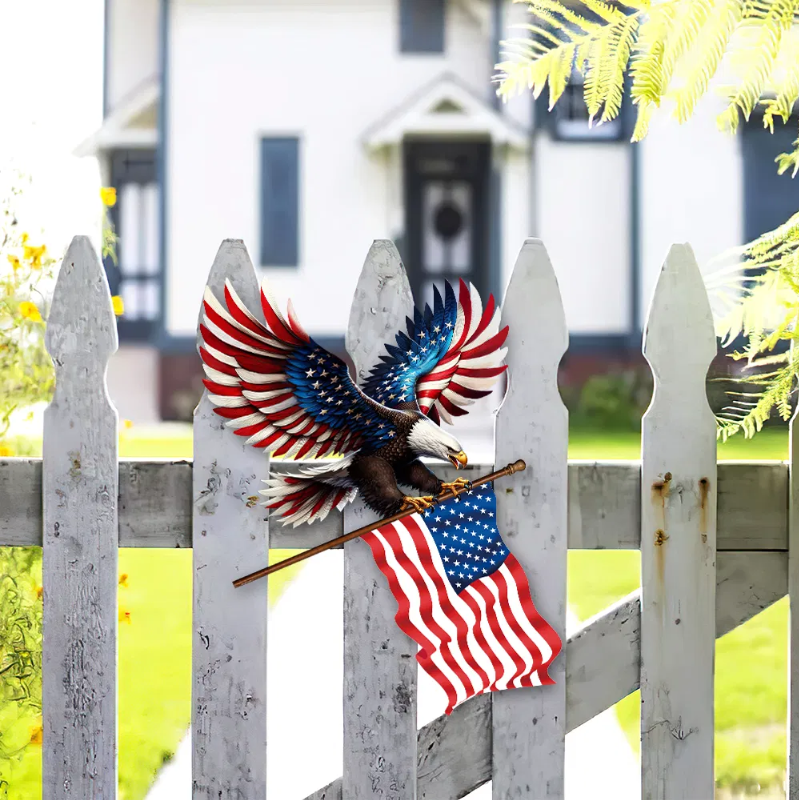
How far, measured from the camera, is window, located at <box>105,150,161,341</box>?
14.7 meters

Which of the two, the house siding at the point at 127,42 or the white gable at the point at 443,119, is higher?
the house siding at the point at 127,42

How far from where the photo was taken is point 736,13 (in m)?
1.62

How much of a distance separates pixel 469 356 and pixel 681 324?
18.3 inches

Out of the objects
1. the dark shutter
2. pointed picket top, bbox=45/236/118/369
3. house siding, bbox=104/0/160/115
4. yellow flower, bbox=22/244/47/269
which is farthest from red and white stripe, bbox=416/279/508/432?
house siding, bbox=104/0/160/115

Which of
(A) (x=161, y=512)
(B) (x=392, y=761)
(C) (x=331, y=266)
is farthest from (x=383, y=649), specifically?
(C) (x=331, y=266)

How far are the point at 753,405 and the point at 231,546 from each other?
45.1 inches

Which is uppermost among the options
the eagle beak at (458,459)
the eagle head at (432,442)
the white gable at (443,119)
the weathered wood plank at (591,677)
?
the white gable at (443,119)

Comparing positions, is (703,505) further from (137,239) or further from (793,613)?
(137,239)

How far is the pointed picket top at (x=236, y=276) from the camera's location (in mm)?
1879

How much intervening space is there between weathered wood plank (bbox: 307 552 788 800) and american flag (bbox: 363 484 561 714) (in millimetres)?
74

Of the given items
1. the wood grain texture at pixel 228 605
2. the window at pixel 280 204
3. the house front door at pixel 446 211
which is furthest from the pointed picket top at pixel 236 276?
the house front door at pixel 446 211

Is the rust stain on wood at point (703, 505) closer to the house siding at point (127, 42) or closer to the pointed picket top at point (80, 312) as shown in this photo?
the pointed picket top at point (80, 312)

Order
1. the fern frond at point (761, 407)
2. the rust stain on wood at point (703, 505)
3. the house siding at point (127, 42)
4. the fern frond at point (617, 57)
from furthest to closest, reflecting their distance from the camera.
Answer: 1. the house siding at point (127, 42)
2. the rust stain on wood at point (703, 505)
3. the fern frond at point (761, 407)
4. the fern frond at point (617, 57)

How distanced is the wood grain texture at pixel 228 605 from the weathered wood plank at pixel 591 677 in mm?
206
